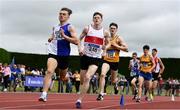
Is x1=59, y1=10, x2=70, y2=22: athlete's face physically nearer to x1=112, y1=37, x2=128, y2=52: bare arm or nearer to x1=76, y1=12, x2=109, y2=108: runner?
x1=76, y1=12, x2=109, y2=108: runner

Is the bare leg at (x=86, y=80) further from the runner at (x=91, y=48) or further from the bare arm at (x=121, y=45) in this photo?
the bare arm at (x=121, y=45)

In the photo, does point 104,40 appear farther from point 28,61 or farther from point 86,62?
point 28,61

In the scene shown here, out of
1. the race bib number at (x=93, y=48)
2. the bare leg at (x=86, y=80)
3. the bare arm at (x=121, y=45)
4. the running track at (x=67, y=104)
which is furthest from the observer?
the bare arm at (x=121, y=45)

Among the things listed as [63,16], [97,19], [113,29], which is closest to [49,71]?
[63,16]

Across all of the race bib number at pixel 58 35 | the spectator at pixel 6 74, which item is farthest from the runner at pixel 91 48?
the spectator at pixel 6 74

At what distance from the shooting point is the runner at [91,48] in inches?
433

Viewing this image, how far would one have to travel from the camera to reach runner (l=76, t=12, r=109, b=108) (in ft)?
36.1

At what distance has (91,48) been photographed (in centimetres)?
1125

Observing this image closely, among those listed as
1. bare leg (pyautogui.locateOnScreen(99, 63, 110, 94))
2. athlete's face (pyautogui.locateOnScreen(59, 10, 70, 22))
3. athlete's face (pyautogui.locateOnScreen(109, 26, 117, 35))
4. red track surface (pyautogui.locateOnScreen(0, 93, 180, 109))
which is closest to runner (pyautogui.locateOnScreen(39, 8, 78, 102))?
athlete's face (pyautogui.locateOnScreen(59, 10, 70, 22))

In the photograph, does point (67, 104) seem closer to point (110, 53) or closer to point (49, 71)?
point (49, 71)

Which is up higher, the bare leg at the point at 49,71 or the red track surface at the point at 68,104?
the bare leg at the point at 49,71

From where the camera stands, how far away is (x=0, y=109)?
30.5 ft

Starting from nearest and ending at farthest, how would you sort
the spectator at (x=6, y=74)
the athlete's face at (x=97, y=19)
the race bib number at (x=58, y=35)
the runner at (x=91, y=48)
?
1. the runner at (x=91, y=48)
2. the race bib number at (x=58, y=35)
3. the athlete's face at (x=97, y=19)
4. the spectator at (x=6, y=74)

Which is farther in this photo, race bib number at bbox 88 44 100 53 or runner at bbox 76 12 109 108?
race bib number at bbox 88 44 100 53
